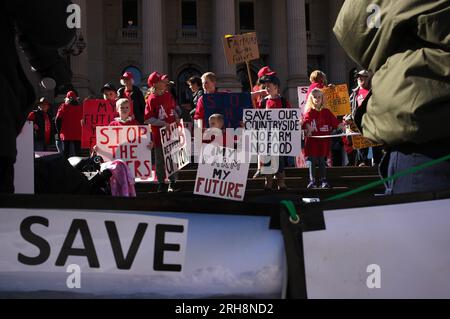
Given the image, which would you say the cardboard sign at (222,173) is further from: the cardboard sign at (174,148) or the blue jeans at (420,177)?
the blue jeans at (420,177)

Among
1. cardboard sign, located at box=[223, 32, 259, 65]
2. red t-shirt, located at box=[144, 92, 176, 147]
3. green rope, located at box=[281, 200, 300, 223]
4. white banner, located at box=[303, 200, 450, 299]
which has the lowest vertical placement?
white banner, located at box=[303, 200, 450, 299]

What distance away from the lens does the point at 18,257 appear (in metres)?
1.95

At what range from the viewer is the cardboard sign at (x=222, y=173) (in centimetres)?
763

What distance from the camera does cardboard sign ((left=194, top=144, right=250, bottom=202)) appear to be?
7.63 m

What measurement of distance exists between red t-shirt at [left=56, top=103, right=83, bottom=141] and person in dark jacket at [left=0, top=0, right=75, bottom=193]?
10460 millimetres

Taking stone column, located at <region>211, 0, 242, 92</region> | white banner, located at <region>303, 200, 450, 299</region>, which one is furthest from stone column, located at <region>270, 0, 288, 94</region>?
white banner, located at <region>303, 200, 450, 299</region>

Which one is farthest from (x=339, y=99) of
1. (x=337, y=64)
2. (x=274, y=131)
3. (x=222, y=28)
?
(x=337, y=64)

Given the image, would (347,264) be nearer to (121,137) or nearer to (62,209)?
(62,209)

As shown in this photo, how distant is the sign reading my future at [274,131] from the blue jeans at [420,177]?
22.9 ft

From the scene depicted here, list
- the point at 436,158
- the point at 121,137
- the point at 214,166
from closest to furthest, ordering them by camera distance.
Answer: the point at 436,158 → the point at 214,166 → the point at 121,137

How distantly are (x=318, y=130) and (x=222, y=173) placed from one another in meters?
2.73

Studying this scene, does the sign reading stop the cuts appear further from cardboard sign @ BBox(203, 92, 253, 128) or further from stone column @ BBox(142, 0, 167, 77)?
stone column @ BBox(142, 0, 167, 77)

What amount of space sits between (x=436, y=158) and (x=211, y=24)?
1557 inches
